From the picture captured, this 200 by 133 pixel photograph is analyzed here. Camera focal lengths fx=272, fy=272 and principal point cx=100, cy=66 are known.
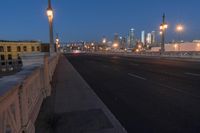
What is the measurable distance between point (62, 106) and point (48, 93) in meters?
2.27

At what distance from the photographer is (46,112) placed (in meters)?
8.19

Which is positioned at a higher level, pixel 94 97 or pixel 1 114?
pixel 1 114

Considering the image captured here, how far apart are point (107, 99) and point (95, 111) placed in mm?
2167

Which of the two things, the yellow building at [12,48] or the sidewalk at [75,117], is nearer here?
the sidewalk at [75,117]

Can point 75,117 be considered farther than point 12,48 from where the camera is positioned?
No

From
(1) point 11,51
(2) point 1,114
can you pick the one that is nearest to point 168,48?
(1) point 11,51

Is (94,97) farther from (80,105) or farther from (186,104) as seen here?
(186,104)

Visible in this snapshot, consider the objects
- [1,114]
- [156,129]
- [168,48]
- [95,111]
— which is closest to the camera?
[1,114]

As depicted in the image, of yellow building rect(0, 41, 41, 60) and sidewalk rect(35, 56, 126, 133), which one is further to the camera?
yellow building rect(0, 41, 41, 60)

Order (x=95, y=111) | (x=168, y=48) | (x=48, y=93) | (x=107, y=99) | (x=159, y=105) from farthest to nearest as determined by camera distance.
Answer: (x=168, y=48), (x=48, y=93), (x=107, y=99), (x=159, y=105), (x=95, y=111)

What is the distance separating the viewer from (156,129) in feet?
20.5

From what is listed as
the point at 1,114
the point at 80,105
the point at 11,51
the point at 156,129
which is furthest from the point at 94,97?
the point at 11,51

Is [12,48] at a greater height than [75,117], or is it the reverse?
[12,48]

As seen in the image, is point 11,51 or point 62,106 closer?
point 62,106
